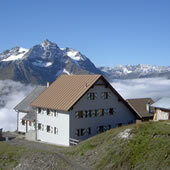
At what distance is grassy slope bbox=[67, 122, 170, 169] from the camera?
26916 mm

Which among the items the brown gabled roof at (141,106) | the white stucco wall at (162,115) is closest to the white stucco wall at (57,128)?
the white stucco wall at (162,115)

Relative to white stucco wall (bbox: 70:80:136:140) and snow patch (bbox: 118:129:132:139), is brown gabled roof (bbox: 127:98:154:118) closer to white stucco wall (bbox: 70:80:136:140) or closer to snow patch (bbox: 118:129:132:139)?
white stucco wall (bbox: 70:80:136:140)

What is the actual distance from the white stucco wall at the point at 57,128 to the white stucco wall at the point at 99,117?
114 centimetres

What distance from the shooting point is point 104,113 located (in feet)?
193

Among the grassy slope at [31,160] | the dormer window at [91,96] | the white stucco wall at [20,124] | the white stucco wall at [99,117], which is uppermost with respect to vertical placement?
the dormer window at [91,96]

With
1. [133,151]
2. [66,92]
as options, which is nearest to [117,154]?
[133,151]

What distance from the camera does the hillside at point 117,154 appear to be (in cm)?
2725

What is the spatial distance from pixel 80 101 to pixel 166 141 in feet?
91.0

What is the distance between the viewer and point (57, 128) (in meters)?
56.2

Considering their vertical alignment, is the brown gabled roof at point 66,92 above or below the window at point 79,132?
above

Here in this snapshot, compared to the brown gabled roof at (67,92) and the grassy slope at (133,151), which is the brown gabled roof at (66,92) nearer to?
the brown gabled roof at (67,92)

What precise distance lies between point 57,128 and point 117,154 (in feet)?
92.0

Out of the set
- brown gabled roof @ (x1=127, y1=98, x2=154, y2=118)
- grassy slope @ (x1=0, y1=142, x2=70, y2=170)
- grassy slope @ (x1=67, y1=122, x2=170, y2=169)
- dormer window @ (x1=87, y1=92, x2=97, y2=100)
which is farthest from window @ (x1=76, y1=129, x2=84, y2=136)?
grassy slope @ (x1=67, y1=122, x2=170, y2=169)

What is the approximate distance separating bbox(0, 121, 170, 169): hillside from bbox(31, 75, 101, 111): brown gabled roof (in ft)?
62.5
